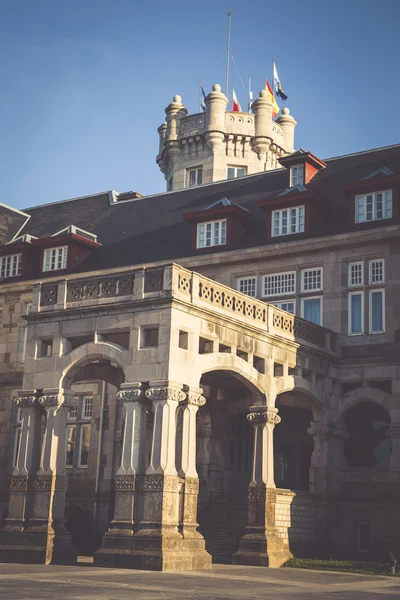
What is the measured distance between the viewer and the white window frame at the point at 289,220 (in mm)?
35594

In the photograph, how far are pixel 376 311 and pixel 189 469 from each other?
1153 cm

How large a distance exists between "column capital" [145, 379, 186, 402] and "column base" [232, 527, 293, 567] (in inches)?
233

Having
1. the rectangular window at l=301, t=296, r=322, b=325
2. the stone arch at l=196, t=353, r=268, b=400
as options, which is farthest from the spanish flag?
the stone arch at l=196, t=353, r=268, b=400

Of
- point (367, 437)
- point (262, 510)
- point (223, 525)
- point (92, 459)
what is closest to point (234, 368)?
point (262, 510)

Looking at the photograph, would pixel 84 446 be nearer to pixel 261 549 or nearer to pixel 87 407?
pixel 87 407

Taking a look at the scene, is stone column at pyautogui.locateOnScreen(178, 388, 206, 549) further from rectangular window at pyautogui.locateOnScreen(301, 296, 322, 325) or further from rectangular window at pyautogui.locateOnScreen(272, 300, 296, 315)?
rectangular window at pyautogui.locateOnScreen(272, 300, 296, 315)

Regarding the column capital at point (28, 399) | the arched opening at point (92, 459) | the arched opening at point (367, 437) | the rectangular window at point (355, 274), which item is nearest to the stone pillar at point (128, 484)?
the column capital at point (28, 399)

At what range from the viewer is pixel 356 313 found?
3331 cm

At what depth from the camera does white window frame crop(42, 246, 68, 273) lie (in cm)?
4169

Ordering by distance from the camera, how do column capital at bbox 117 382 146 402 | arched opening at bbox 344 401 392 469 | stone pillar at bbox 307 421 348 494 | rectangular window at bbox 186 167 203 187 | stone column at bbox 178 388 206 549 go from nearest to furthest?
stone column at bbox 178 388 206 549 < column capital at bbox 117 382 146 402 < stone pillar at bbox 307 421 348 494 < arched opening at bbox 344 401 392 469 < rectangular window at bbox 186 167 203 187

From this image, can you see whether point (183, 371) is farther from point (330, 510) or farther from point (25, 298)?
point (25, 298)

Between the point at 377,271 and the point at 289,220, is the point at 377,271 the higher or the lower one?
the lower one

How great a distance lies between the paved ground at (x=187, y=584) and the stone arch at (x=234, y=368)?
5.73 meters

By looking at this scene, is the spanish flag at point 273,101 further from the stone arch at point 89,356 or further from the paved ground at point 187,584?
the paved ground at point 187,584
